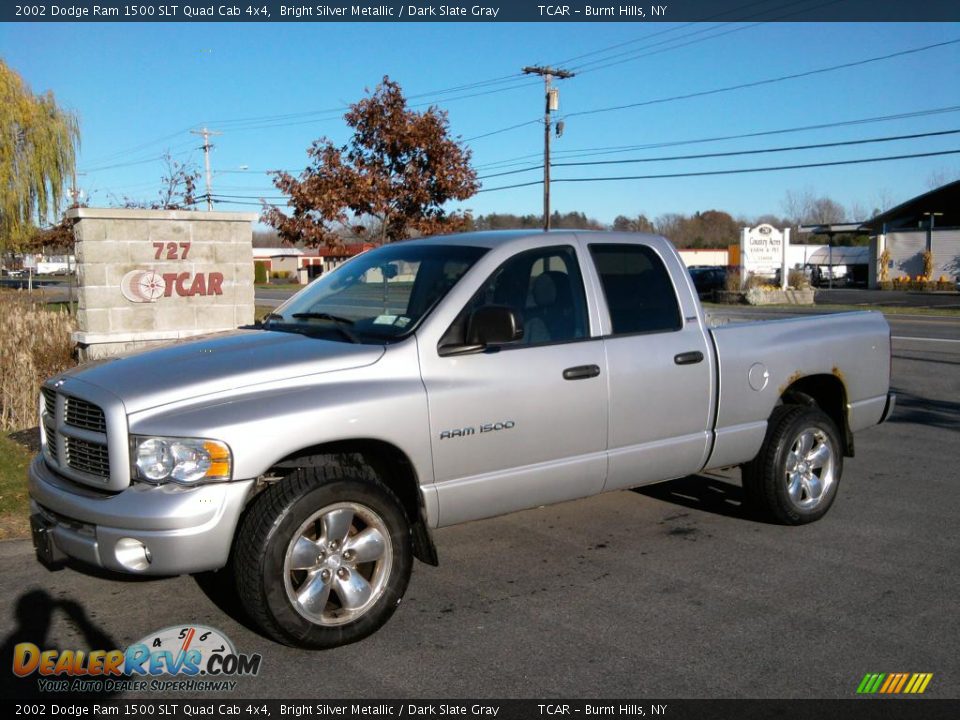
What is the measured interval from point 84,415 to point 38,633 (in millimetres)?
1142

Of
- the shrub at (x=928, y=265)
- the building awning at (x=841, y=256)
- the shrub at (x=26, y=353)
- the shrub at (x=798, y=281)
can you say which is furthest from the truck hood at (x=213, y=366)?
the building awning at (x=841, y=256)

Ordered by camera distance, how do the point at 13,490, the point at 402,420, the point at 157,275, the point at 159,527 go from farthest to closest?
the point at 157,275, the point at 13,490, the point at 402,420, the point at 159,527

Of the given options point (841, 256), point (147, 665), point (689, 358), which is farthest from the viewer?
point (841, 256)

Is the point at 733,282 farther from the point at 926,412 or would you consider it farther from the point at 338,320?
the point at 338,320

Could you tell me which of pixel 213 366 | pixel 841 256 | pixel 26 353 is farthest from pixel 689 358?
pixel 841 256

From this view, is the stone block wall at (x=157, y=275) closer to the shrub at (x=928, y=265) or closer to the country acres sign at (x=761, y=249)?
the country acres sign at (x=761, y=249)

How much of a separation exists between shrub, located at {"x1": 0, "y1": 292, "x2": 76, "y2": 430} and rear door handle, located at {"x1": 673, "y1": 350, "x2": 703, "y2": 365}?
703cm

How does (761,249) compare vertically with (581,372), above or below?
above

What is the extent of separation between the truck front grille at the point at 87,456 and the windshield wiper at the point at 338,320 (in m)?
1.31

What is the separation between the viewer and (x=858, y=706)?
3.80m

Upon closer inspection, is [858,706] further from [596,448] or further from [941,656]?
[596,448]

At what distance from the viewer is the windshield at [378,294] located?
4906 mm

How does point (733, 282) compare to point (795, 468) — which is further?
point (733, 282)

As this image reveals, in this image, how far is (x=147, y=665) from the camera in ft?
13.8
